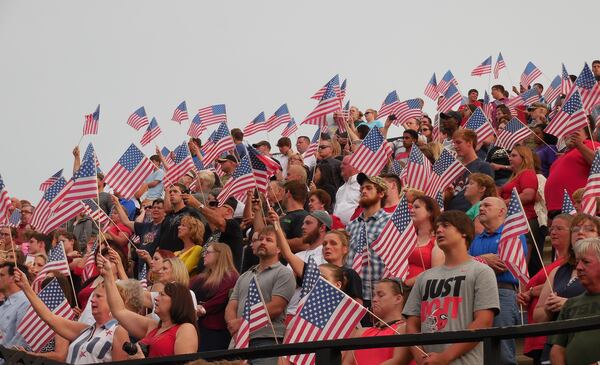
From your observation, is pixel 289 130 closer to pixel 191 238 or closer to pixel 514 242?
pixel 191 238

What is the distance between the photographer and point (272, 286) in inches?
452

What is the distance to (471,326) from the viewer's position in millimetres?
8742

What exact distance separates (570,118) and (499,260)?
16.4 feet

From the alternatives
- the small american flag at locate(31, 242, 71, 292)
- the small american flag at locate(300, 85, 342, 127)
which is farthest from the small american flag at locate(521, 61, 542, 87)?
the small american flag at locate(31, 242, 71, 292)

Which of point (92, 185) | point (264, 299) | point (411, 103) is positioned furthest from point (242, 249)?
point (411, 103)

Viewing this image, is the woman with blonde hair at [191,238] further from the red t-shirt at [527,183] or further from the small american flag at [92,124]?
the small american flag at [92,124]

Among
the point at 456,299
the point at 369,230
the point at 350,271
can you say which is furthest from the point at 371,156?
the point at 456,299

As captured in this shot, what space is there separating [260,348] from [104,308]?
3.73 meters

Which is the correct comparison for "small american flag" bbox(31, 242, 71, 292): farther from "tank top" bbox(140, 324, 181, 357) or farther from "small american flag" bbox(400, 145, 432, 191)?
"small american flag" bbox(400, 145, 432, 191)

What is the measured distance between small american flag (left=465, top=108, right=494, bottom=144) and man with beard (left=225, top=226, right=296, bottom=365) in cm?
762

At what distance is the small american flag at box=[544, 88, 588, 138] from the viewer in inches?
584

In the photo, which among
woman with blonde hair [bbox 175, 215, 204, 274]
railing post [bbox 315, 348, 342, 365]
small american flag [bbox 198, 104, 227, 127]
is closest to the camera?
railing post [bbox 315, 348, 342, 365]

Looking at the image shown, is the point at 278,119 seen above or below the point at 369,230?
above

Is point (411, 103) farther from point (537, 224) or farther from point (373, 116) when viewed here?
point (537, 224)
